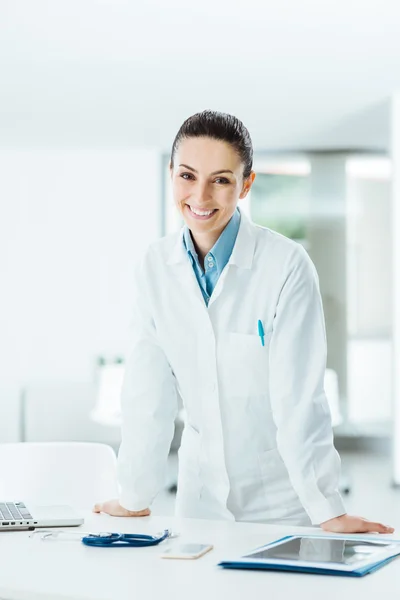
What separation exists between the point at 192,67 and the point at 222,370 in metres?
3.56

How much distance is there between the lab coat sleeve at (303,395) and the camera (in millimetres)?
1818

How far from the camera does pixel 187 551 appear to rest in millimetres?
1571

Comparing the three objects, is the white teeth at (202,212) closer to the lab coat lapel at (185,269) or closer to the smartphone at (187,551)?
the lab coat lapel at (185,269)

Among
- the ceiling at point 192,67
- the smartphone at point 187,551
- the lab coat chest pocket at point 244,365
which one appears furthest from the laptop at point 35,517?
Result: the ceiling at point 192,67

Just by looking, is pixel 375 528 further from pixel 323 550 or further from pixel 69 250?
pixel 69 250

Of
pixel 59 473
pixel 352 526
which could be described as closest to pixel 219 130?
pixel 352 526

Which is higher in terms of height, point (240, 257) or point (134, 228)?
point (134, 228)

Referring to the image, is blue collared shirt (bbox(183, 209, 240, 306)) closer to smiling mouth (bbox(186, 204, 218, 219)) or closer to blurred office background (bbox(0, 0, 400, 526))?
smiling mouth (bbox(186, 204, 218, 219))

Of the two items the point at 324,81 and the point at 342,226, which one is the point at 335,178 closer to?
the point at 342,226

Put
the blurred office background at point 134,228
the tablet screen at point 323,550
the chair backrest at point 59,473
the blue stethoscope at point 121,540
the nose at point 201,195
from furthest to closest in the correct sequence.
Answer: the blurred office background at point 134,228 → the chair backrest at point 59,473 → the nose at point 201,195 → the blue stethoscope at point 121,540 → the tablet screen at point 323,550

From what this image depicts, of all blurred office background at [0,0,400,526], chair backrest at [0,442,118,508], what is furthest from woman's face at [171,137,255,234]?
blurred office background at [0,0,400,526]

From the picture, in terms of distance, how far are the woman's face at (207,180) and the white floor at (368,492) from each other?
3.04 metres

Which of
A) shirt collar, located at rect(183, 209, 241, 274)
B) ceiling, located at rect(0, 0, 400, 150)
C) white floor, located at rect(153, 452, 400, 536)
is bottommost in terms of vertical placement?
white floor, located at rect(153, 452, 400, 536)

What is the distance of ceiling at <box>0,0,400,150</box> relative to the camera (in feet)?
14.2
